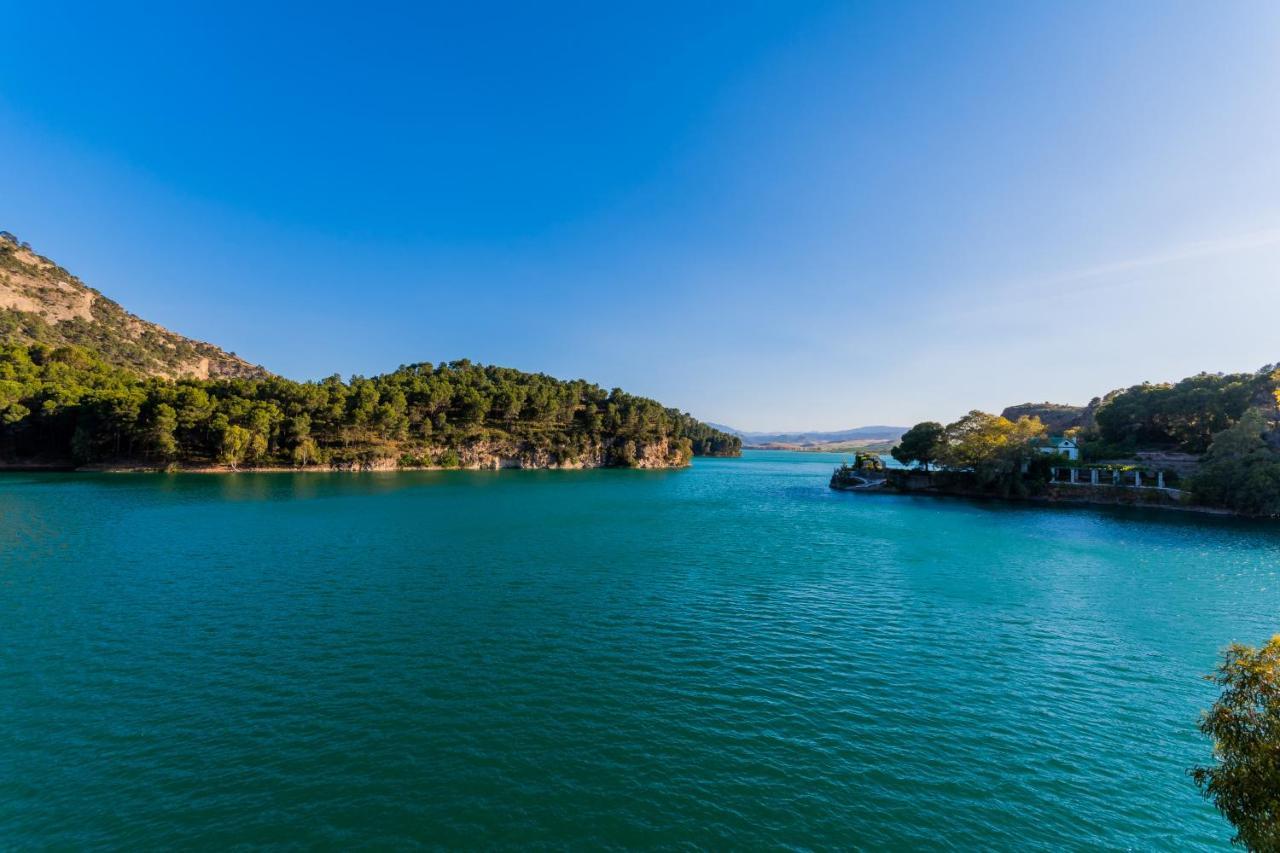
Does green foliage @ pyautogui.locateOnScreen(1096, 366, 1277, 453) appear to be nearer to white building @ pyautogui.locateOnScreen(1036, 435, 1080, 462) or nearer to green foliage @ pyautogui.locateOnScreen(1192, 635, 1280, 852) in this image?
white building @ pyautogui.locateOnScreen(1036, 435, 1080, 462)

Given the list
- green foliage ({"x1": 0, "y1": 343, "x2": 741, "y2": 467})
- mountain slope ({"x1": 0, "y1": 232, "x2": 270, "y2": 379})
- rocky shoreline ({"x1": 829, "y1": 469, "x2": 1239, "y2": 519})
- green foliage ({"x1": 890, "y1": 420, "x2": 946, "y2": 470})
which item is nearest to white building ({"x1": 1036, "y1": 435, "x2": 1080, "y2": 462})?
rocky shoreline ({"x1": 829, "y1": 469, "x2": 1239, "y2": 519})

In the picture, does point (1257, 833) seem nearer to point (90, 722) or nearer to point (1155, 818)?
point (1155, 818)

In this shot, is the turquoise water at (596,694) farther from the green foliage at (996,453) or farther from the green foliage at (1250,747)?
the green foliage at (996,453)

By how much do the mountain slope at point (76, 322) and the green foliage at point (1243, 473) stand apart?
20220cm

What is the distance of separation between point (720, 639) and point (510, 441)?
115410mm

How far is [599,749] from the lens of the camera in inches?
502

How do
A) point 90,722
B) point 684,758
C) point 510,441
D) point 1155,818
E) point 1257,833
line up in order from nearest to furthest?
point 1257,833, point 1155,818, point 684,758, point 90,722, point 510,441

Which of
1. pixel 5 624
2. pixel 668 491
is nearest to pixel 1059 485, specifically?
pixel 668 491

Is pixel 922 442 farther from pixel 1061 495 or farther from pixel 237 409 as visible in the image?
pixel 237 409

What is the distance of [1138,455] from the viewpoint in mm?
79312

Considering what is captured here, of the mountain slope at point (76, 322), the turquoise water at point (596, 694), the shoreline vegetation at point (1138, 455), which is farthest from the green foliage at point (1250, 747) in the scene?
the mountain slope at point (76, 322)

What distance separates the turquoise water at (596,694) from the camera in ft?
34.5

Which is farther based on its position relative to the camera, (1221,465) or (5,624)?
(1221,465)

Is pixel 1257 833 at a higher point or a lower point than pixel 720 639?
higher
